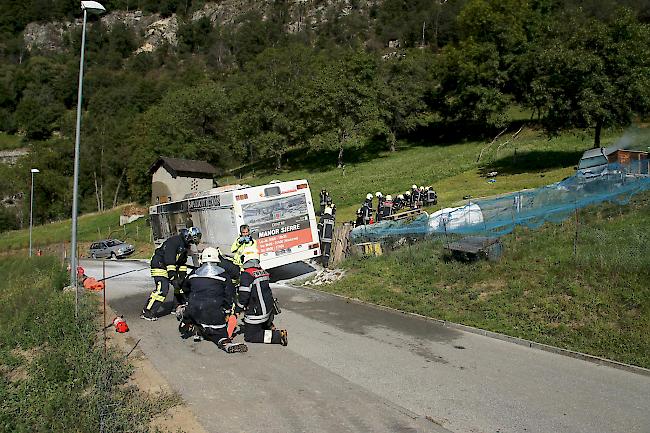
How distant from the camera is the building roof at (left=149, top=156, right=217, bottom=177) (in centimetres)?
5872

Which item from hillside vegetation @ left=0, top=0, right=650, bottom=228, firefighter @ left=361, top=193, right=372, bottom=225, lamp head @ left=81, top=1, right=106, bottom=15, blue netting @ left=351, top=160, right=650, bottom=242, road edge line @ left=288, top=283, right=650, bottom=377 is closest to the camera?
road edge line @ left=288, top=283, right=650, bottom=377

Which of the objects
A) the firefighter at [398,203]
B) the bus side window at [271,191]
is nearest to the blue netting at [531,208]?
the bus side window at [271,191]

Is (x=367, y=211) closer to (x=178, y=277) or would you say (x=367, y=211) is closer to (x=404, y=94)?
(x=178, y=277)

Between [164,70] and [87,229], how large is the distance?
119m

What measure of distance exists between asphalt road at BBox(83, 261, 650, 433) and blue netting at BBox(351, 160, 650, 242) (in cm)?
498

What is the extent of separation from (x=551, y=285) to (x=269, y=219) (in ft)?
26.2

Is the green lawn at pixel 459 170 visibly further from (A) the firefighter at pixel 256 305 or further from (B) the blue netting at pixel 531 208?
(A) the firefighter at pixel 256 305

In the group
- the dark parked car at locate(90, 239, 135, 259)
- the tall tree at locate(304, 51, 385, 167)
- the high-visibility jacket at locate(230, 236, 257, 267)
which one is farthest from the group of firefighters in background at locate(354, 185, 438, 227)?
the tall tree at locate(304, 51, 385, 167)

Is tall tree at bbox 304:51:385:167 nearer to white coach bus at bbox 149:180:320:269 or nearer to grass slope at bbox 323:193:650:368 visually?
white coach bus at bbox 149:180:320:269

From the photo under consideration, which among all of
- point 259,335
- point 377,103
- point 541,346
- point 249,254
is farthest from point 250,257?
point 377,103

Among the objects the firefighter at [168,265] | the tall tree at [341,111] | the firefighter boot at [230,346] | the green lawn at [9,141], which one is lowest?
the firefighter boot at [230,346]

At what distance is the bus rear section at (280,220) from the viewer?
15.4 m

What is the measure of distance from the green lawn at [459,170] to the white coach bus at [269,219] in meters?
11.8

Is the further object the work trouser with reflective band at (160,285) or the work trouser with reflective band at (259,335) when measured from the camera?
the work trouser with reflective band at (160,285)
